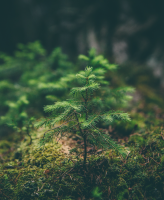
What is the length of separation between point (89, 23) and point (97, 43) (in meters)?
1.30

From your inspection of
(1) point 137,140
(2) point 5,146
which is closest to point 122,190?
(1) point 137,140

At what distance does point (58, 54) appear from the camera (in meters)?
3.87

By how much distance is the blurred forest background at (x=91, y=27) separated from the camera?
6449mm

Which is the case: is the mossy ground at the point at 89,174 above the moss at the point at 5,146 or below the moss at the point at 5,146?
below

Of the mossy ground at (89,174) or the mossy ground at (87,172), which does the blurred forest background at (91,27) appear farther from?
the mossy ground at (89,174)

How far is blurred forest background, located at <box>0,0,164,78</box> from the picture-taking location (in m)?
6.45

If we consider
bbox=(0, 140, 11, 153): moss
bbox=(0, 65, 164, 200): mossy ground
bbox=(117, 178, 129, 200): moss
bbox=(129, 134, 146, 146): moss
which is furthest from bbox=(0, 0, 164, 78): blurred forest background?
bbox=(117, 178, 129, 200): moss

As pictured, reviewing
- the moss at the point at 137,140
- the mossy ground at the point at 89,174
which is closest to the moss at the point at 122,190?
the mossy ground at the point at 89,174

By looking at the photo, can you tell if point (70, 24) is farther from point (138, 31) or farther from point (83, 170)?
point (83, 170)

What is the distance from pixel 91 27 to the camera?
739 centimetres

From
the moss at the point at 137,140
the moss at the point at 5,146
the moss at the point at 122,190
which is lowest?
the moss at the point at 122,190

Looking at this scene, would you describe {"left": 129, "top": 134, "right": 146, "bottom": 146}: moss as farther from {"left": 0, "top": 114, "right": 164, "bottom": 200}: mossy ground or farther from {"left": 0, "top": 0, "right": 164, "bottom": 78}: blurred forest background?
Answer: {"left": 0, "top": 0, "right": 164, "bottom": 78}: blurred forest background

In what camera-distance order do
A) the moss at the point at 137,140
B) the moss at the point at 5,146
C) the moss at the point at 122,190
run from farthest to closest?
1. the moss at the point at 5,146
2. the moss at the point at 137,140
3. the moss at the point at 122,190

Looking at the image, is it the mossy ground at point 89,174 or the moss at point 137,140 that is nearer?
the mossy ground at point 89,174
